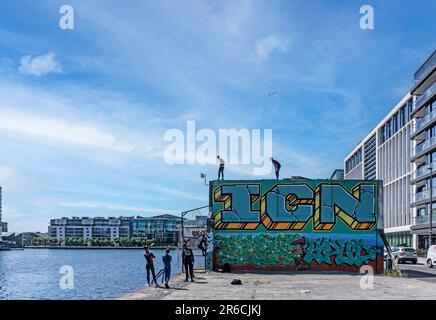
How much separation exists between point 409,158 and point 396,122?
12.5 metres

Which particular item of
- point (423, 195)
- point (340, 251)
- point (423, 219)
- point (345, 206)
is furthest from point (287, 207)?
point (423, 195)

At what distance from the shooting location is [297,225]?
112 feet

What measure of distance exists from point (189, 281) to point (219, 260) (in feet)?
25.4

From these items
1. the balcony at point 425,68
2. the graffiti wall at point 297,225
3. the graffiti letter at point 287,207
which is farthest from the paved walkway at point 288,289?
the balcony at point 425,68

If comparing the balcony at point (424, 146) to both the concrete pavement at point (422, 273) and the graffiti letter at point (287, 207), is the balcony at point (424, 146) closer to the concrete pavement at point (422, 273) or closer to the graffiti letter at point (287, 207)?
the concrete pavement at point (422, 273)

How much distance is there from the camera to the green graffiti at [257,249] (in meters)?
34.0

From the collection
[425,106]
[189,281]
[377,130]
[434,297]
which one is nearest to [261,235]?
[189,281]

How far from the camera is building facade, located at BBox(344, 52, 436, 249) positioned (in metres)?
71.5

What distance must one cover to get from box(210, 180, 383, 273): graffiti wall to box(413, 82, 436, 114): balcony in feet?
136

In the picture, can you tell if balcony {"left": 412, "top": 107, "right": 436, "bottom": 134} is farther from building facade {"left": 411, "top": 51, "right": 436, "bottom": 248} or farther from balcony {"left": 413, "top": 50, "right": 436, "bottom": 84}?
balcony {"left": 413, "top": 50, "right": 436, "bottom": 84}

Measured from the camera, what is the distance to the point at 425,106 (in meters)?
74.4

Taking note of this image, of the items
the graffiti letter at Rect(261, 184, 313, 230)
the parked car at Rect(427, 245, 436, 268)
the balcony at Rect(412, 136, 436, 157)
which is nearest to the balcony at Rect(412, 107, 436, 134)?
the balcony at Rect(412, 136, 436, 157)

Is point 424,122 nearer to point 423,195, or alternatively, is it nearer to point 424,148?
point 424,148
